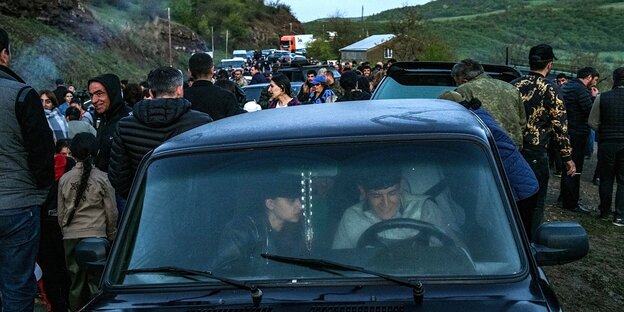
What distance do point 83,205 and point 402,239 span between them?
11.4 ft

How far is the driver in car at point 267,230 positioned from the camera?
3.37 metres

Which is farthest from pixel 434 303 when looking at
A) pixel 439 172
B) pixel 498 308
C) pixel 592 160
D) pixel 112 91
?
pixel 592 160

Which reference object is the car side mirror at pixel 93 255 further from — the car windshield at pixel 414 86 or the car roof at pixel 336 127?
the car windshield at pixel 414 86

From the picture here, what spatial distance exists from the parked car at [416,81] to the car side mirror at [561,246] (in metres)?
5.71

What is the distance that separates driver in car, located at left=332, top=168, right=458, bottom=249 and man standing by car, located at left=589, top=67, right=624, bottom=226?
8.03 metres

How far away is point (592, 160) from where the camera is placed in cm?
1884

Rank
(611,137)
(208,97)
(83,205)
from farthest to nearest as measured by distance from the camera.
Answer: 1. (611,137)
2. (208,97)
3. (83,205)

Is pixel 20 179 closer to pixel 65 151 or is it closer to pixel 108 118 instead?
pixel 108 118

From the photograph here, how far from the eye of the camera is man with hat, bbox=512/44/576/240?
770 cm

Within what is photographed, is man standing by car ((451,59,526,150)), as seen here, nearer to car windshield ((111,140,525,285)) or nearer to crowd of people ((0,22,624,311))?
crowd of people ((0,22,624,311))

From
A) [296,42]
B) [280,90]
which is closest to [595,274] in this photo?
[280,90]

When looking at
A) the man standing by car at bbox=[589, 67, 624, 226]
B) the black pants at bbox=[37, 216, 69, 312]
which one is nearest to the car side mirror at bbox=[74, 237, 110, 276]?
the black pants at bbox=[37, 216, 69, 312]

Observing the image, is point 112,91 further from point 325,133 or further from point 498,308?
point 498,308

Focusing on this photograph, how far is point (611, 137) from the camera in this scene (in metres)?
11.0
